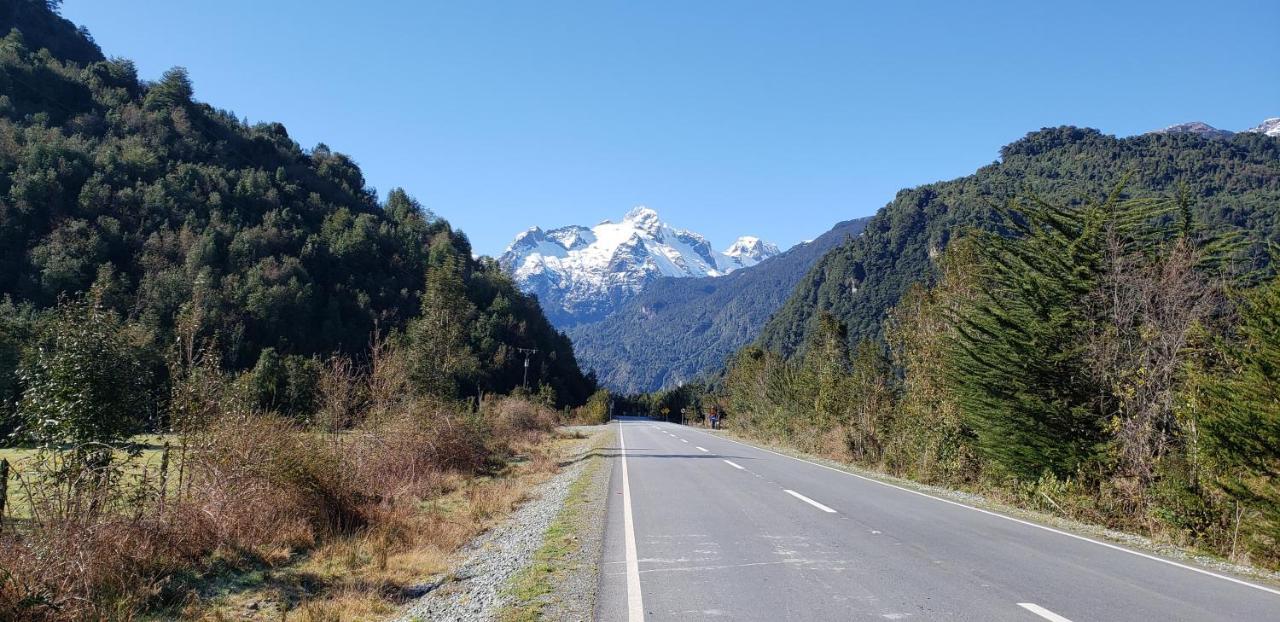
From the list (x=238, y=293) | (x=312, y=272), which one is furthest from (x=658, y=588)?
(x=312, y=272)

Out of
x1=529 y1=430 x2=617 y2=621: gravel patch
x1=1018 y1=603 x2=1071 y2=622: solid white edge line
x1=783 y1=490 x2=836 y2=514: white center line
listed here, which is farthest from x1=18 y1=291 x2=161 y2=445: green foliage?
x1=783 y1=490 x2=836 y2=514: white center line

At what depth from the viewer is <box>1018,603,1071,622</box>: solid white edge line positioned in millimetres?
4859

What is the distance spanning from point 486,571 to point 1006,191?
5335 inches

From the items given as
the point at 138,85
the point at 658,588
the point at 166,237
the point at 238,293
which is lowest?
the point at 658,588

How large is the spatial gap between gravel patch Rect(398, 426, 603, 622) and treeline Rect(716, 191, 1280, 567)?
30.5ft

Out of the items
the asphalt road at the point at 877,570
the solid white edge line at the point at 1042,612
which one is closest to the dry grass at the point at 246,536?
the asphalt road at the point at 877,570

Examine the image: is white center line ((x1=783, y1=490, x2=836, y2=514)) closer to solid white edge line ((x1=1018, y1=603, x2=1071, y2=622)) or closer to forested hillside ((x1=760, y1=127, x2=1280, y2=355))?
solid white edge line ((x1=1018, y1=603, x2=1071, y2=622))

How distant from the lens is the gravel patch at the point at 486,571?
5.92m

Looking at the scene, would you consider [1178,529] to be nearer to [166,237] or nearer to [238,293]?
[238,293]

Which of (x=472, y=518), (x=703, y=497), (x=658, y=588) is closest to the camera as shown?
(x=658, y=588)

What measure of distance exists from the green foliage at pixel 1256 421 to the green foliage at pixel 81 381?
14129 mm

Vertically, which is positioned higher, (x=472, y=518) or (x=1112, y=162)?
(x=1112, y=162)

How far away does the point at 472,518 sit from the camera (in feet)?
36.6

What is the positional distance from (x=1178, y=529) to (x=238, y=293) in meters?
83.8
